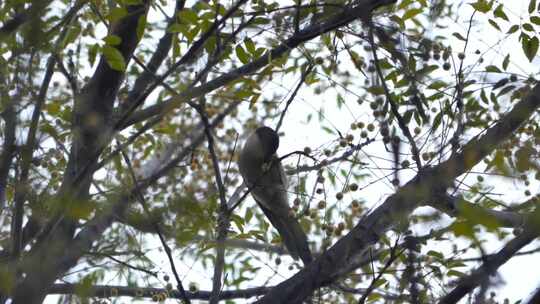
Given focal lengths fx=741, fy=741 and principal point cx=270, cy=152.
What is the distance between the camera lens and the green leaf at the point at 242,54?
13.4ft

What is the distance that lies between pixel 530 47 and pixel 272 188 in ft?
6.20

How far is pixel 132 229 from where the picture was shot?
344 centimetres

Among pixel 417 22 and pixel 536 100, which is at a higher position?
pixel 417 22

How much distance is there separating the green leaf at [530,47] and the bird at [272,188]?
5.44ft

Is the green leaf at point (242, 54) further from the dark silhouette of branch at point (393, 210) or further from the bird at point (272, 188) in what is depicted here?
the dark silhouette of branch at point (393, 210)

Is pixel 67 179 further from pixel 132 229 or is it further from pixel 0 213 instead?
pixel 132 229

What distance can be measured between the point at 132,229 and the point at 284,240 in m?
1.71

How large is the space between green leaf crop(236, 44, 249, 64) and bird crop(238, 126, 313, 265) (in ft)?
2.87

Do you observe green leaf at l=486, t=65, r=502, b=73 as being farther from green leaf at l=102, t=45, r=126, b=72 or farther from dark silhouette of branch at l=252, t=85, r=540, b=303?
green leaf at l=102, t=45, r=126, b=72

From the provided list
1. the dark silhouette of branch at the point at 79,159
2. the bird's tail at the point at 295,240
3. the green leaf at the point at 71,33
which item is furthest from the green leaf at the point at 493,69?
the green leaf at the point at 71,33

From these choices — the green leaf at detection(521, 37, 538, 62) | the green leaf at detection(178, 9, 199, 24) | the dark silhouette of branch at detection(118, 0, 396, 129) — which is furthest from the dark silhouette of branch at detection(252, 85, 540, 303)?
the green leaf at detection(178, 9, 199, 24)

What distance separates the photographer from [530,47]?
4059 mm

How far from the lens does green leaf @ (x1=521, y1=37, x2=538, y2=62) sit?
403cm

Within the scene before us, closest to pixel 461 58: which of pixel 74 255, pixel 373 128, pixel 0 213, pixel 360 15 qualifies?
pixel 373 128
